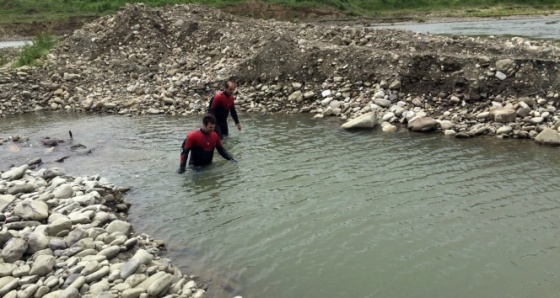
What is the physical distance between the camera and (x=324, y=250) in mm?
7949

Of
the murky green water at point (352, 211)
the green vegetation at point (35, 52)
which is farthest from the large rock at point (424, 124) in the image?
the green vegetation at point (35, 52)

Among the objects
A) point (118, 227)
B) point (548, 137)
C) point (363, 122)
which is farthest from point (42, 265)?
point (548, 137)

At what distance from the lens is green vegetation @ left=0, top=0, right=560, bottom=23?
58.0 meters

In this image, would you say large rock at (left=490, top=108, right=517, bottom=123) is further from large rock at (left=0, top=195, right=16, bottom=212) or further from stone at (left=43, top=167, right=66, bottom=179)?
large rock at (left=0, top=195, right=16, bottom=212)

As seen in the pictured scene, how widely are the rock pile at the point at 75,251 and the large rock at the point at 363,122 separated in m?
7.56

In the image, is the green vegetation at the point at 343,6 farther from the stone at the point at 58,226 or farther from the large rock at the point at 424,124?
the stone at the point at 58,226

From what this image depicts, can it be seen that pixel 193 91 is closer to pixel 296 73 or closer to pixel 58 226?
pixel 296 73

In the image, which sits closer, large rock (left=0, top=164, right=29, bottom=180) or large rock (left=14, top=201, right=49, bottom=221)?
large rock (left=14, top=201, right=49, bottom=221)

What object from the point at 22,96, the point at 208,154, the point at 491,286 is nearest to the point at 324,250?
the point at 491,286

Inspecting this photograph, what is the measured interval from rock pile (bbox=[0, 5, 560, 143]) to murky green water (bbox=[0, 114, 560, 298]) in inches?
70.7

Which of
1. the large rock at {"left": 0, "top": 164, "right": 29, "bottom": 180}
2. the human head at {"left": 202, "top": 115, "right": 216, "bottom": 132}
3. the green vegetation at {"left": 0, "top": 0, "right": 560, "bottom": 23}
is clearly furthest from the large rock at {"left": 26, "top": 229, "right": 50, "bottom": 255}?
the green vegetation at {"left": 0, "top": 0, "right": 560, "bottom": 23}

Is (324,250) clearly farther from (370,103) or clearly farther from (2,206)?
(370,103)

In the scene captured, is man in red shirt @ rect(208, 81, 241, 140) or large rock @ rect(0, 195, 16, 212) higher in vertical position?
man in red shirt @ rect(208, 81, 241, 140)

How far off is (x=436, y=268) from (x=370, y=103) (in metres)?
9.96
